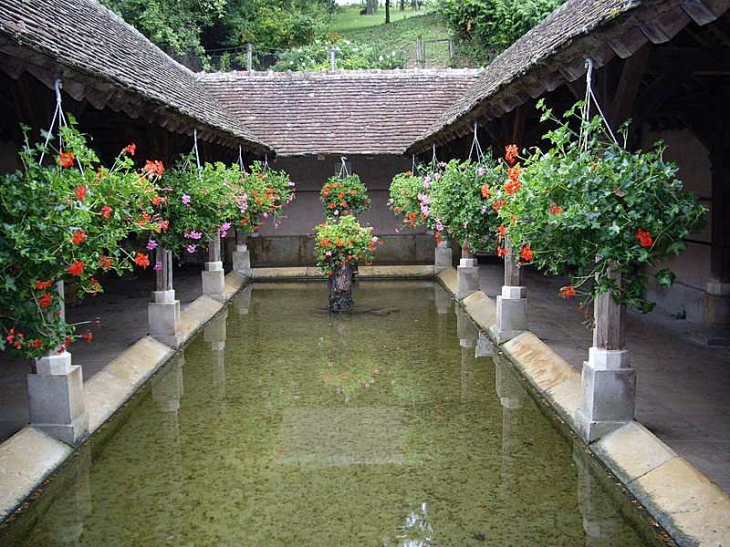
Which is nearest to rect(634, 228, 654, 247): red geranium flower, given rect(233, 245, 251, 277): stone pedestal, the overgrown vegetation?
rect(233, 245, 251, 277): stone pedestal

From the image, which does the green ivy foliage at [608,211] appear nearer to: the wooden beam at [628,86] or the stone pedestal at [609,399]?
the wooden beam at [628,86]

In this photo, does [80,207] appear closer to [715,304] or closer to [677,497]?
[677,497]

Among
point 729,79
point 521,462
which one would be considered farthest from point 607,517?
point 729,79

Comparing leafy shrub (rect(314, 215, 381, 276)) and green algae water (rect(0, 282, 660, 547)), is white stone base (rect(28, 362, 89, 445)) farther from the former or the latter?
leafy shrub (rect(314, 215, 381, 276))

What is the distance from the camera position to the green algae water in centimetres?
403

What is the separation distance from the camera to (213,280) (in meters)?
12.0

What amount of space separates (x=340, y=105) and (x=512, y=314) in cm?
1048

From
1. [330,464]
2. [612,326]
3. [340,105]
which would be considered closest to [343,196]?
[340,105]

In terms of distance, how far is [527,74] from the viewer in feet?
18.8

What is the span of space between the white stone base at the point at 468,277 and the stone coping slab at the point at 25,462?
7817 millimetres

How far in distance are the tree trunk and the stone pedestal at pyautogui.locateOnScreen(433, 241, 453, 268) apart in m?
4.46

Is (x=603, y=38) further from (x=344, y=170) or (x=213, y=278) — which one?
(x=344, y=170)

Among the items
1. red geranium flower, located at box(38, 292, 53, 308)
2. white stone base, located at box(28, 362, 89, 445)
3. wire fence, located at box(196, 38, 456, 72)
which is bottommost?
white stone base, located at box(28, 362, 89, 445)

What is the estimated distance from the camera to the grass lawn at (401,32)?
30.6 meters
